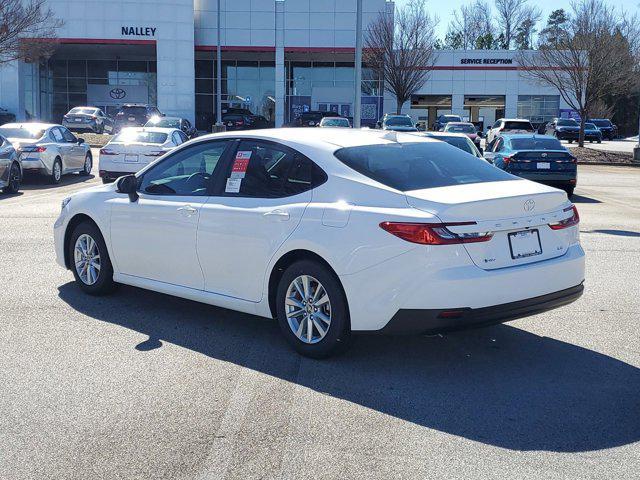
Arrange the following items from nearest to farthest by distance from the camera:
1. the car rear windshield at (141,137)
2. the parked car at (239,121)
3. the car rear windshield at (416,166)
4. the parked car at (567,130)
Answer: the car rear windshield at (416,166) → the car rear windshield at (141,137) → the parked car at (239,121) → the parked car at (567,130)

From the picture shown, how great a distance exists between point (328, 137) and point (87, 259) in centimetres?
288

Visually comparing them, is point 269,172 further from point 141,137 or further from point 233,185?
point 141,137

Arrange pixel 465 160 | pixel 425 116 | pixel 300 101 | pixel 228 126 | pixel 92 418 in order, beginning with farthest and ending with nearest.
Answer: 1. pixel 425 116
2. pixel 300 101
3. pixel 228 126
4. pixel 465 160
5. pixel 92 418

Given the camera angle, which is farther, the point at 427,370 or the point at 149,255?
the point at 149,255

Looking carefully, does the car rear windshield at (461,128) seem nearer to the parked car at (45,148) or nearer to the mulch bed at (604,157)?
the mulch bed at (604,157)

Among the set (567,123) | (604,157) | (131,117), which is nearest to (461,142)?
(604,157)

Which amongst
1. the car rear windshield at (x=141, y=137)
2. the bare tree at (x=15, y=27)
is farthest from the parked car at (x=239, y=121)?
the car rear windshield at (x=141, y=137)

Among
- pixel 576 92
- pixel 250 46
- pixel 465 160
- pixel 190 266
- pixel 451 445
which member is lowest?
pixel 451 445

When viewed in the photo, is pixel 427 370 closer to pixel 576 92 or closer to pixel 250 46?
pixel 576 92

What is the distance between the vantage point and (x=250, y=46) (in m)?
54.5

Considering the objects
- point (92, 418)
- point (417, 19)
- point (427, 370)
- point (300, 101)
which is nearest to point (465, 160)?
point (427, 370)

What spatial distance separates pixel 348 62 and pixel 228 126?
14.6 m

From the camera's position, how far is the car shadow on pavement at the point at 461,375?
470 centimetres

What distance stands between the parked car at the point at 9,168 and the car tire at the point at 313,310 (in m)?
12.9
